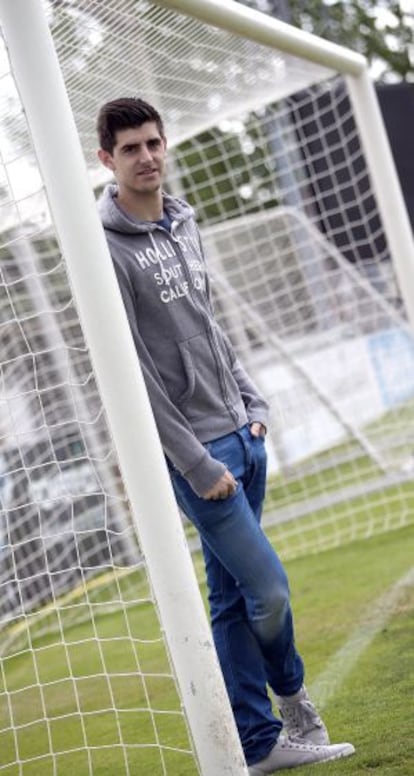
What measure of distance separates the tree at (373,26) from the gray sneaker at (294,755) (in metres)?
20.5

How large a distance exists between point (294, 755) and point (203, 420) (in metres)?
0.85

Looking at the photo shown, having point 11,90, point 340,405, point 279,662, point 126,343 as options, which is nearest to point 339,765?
point 279,662

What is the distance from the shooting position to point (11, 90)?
5160 millimetres

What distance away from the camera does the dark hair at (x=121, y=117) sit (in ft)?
12.9

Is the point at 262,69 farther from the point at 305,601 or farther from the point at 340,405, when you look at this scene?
the point at 340,405

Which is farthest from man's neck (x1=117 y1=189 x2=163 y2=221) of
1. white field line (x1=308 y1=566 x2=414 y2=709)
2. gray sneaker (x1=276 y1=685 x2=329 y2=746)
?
white field line (x1=308 y1=566 x2=414 y2=709)

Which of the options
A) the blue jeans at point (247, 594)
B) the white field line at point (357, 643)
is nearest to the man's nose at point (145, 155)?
the blue jeans at point (247, 594)

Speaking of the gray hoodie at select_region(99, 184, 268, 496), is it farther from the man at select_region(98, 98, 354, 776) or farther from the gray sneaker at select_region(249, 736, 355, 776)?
the gray sneaker at select_region(249, 736, 355, 776)

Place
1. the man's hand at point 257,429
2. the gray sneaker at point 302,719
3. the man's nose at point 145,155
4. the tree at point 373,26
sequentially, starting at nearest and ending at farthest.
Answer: the man's nose at point 145,155
the man's hand at point 257,429
the gray sneaker at point 302,719
the tree at point 373,26

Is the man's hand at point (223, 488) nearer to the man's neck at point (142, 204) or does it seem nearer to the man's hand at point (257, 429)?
the man's hand at point (257, 429)

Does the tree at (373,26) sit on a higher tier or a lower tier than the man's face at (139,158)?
higher

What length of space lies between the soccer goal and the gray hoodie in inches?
4.1

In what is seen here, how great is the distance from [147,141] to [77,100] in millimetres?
2397

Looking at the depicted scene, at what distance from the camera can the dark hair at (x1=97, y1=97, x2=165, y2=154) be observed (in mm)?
3936
